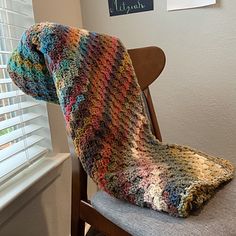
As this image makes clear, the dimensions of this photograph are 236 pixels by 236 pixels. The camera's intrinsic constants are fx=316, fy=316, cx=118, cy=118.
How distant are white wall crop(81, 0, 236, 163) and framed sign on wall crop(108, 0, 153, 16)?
0.02 m

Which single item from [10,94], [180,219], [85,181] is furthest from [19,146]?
[180,219]

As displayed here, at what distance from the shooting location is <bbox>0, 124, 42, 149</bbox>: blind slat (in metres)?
0.95

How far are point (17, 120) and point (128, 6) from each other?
66cm

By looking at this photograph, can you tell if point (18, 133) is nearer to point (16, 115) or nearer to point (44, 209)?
point (16, 115)

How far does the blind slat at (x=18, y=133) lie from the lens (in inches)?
37.6

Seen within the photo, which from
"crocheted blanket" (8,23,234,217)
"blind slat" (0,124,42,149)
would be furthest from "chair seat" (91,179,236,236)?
"blind slat" (0,124,42,149)

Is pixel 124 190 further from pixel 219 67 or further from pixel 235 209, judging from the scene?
pixel 219 67

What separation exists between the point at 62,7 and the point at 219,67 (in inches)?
25.9

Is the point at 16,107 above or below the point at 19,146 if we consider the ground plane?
above

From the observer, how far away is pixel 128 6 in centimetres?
131

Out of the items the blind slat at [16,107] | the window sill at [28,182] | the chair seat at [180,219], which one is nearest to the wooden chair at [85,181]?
the chair seat at [180,219]

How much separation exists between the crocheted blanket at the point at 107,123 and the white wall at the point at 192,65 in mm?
434

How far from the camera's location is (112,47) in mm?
939

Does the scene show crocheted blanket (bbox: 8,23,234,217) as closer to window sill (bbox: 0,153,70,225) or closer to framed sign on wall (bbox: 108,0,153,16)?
window sill (bbox: 0,153,70,225)
